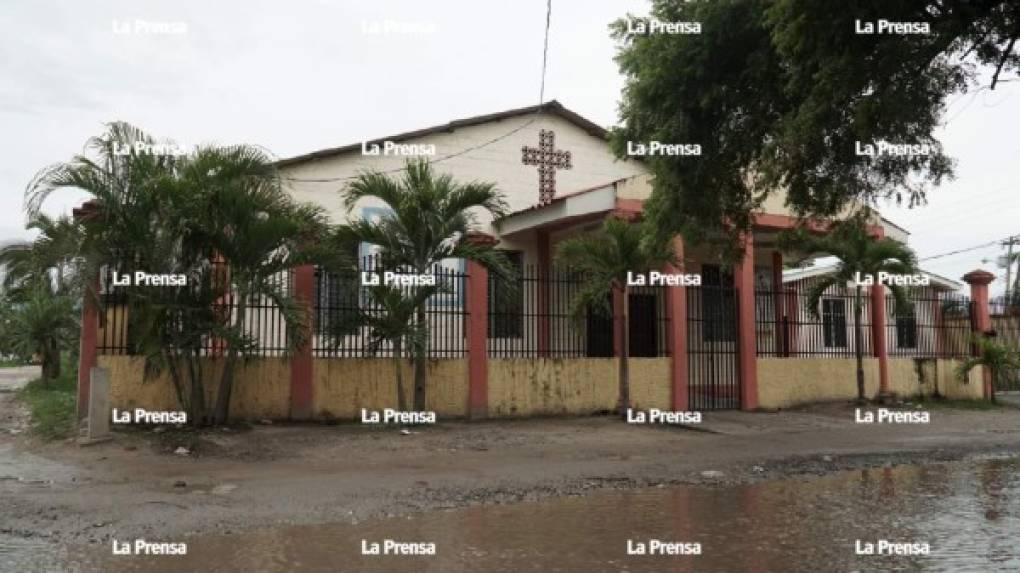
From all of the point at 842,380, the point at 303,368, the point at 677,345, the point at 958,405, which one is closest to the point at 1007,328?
the point at 958,405

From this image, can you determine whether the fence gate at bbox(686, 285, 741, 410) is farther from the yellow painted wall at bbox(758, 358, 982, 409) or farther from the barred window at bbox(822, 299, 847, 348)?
the barred window at bbox(822, 299, 847, 348)

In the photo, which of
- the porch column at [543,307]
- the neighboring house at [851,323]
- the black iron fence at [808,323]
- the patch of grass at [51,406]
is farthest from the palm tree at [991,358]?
the patch of grass at [51,406]

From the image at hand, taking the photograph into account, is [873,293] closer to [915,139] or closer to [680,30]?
[915,139]

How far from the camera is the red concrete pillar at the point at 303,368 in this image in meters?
12.3

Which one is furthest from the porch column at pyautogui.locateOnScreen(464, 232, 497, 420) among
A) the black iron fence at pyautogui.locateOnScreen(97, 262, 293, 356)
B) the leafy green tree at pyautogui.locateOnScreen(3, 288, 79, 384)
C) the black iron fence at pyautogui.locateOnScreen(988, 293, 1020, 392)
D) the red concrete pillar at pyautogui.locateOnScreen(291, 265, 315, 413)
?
the black iron fence at pyautogui.locateOnScreen(988, 293, 1020, 392)

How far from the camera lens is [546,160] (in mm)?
18125

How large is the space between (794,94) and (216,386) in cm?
870

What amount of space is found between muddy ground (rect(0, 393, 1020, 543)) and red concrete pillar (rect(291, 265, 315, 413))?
43 cm

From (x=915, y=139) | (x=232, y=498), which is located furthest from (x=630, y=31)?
(x=232, y=498)

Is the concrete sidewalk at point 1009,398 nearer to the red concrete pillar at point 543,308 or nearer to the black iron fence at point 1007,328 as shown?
the black iron fence at point 1007,328

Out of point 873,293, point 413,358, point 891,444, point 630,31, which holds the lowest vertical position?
point 891,444

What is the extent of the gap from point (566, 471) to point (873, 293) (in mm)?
11800

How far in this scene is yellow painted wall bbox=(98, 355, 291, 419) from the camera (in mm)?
11555

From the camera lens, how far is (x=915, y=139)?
8.80m
